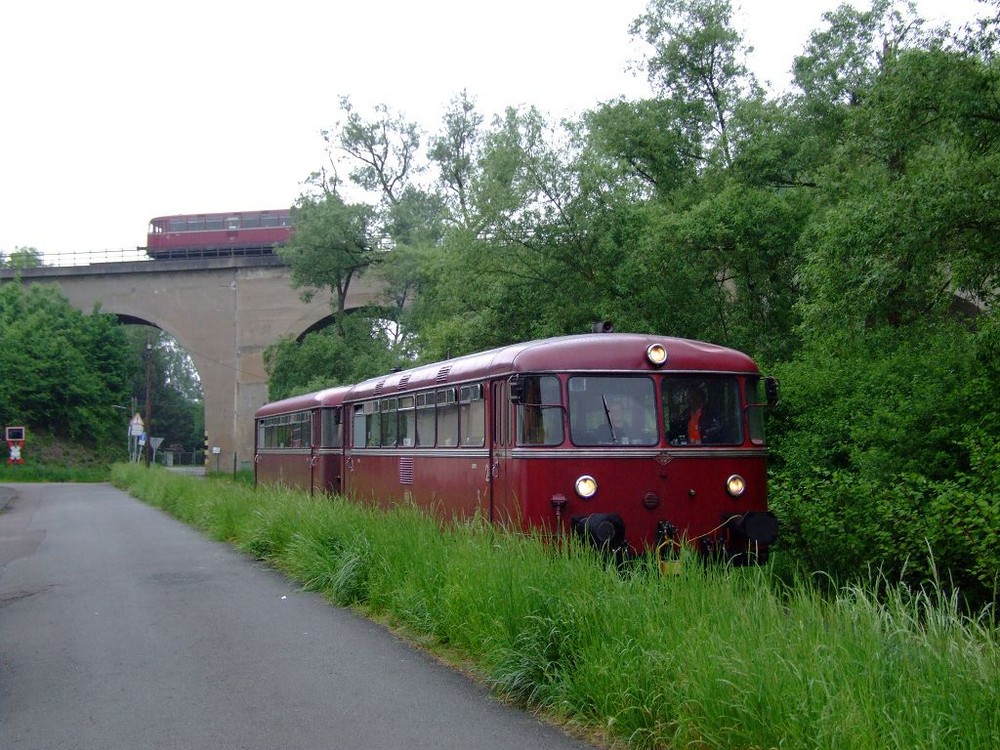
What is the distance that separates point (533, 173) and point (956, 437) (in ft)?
41.9

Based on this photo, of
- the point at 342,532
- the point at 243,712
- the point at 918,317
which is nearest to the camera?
the point at 243,712

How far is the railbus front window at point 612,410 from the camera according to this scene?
39.4ft

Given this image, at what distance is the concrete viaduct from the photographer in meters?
58.7

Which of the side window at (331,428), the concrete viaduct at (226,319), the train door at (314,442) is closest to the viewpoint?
the side window at (331,428)

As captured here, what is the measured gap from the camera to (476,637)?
8.53m

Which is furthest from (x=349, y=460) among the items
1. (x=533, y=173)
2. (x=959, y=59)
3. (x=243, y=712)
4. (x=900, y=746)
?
(x=900, y=746)

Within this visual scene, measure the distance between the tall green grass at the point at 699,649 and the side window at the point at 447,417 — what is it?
157 inches

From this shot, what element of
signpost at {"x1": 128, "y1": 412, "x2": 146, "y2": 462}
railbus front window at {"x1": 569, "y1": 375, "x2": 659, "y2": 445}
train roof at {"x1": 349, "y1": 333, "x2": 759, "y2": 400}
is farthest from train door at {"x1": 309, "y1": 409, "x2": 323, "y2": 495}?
signpost at {"x1": 128, "y1": 412, "x2": 146, "y2": 462}

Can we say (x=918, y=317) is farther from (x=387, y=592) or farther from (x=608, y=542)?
(x=387, y=592)

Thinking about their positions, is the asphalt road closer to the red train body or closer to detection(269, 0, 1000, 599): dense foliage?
detection(269, 0, 1000, 599): dense foliage

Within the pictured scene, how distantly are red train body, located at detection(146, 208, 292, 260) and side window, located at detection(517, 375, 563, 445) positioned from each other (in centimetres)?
5002

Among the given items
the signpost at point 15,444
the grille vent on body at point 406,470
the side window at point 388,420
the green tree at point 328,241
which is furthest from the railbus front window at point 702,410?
the signpost at point 15,444

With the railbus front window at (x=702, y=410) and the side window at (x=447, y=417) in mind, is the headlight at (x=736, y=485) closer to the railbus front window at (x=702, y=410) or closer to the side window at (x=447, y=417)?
the railbus front window at (x=702, y=410)

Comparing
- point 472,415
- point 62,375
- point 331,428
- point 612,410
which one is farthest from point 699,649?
point 62,375
